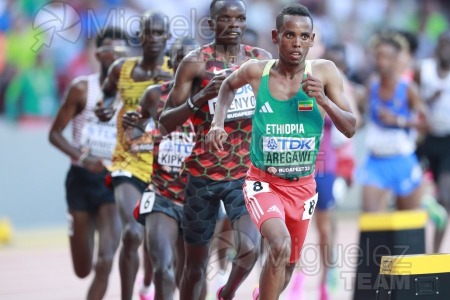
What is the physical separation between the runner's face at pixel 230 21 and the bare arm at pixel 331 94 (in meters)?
0.81

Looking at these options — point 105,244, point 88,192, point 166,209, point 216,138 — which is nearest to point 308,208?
point 216,138

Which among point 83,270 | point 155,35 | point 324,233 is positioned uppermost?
point 155,35

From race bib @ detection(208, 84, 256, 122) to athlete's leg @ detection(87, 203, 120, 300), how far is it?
2.23m

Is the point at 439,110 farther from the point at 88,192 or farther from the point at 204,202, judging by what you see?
the point at 204,202

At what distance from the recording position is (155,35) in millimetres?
9102

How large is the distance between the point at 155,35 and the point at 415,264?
3197mm

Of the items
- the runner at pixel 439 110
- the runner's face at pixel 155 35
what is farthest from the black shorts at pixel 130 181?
the runner at pixel 439 110

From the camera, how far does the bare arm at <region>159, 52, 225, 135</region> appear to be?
764 cm

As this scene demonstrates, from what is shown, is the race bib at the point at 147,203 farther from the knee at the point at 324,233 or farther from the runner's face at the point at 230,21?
the knee at the point at 324,233

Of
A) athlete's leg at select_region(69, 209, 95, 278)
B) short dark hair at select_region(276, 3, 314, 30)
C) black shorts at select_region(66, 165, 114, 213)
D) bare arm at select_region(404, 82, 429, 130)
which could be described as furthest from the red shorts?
bare arm at select_region(404, 82, 429, 130)

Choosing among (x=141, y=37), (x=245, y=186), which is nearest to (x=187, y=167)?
(x=245, y=186)

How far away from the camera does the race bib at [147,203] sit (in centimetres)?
826

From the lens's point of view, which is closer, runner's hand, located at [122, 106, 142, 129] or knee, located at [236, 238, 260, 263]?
knee, located at [236, 238, 260, 263]

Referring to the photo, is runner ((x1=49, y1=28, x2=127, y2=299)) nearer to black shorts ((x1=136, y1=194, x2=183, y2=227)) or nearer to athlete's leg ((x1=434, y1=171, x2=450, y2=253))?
black shorts ((x1=136, y1=194, x2=183, y2=227))
